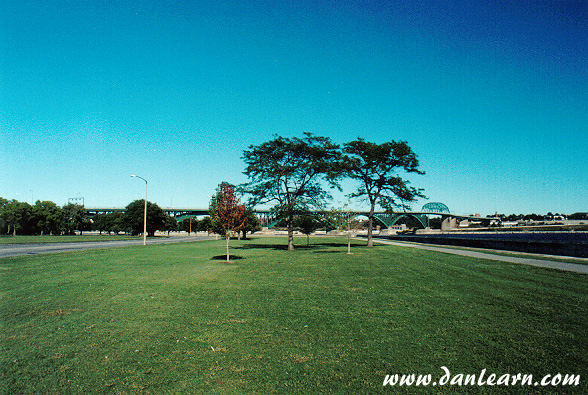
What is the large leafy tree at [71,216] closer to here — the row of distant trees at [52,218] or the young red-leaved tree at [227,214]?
the row of distant trees at [52,218]

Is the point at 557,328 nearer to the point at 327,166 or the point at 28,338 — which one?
the point at 28,338

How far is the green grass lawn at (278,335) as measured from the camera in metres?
4.34

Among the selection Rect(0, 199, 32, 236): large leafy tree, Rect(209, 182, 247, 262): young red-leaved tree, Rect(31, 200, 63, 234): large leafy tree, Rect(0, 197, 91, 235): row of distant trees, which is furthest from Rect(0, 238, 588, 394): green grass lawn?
Rect(31, 200, 63, 234): large leafy tree

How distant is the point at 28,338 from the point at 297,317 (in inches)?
200

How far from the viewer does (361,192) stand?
35.1 m

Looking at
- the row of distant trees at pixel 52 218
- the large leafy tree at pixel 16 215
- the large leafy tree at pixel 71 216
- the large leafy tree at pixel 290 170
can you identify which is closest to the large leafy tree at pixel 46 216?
the row of distant trees at pixel 52 218

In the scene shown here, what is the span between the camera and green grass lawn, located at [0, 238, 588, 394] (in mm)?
4344

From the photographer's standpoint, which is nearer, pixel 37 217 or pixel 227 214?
pixel 227 214

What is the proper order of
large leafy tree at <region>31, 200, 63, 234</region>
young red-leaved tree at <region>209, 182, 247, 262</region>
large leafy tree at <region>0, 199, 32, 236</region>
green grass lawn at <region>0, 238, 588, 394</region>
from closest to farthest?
green grass lawn at <region>0, 238, 588, 394</region> < young red-leaved tree at <region>209, 182, 247, 262</region> < large leafy tree at <region>0, 199, 32, 236</region> < large leafy tree at <region>31, 200, 63, 234</region>

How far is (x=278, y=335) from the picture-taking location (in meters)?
6.03

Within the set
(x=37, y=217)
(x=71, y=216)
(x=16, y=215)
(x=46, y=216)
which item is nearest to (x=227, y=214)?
(x=16, y=215)

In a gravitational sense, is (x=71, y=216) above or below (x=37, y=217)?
above

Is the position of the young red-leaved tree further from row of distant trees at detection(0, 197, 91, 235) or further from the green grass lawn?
row of distant trees at detection(0, 197, 91, 235)

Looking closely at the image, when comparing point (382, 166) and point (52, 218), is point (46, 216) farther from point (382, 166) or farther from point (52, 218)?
point (382, 166)
